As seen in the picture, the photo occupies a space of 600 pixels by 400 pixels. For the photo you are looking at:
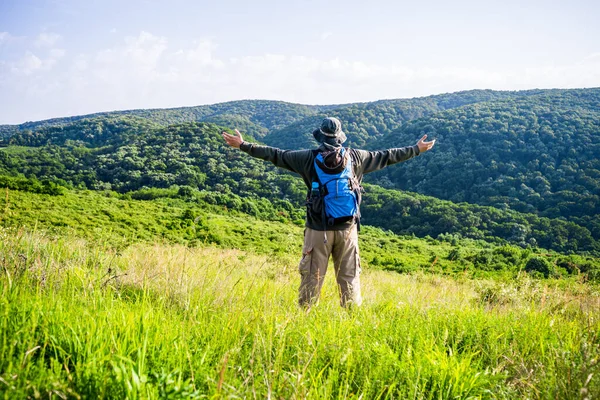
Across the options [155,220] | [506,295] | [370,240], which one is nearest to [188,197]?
[155,220]

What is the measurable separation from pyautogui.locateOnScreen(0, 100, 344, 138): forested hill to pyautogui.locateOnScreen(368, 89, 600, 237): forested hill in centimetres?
7552

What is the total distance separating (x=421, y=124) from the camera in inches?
3649

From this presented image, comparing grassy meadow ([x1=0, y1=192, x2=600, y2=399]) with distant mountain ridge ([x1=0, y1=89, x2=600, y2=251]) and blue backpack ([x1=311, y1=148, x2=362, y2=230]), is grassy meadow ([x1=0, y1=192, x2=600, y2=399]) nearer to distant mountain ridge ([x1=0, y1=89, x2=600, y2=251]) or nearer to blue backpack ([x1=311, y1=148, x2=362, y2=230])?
blue backpack ([x1=311, y1=148, x2=362, y2=230])

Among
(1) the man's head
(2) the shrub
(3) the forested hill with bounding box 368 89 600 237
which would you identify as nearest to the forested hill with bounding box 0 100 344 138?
(3) the forested hill with bounding box 368 89 600 237

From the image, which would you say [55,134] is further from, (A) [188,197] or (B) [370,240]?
(B) [370,240]

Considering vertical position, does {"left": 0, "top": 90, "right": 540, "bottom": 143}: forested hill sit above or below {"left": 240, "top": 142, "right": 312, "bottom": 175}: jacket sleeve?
above

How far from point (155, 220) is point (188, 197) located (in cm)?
1759

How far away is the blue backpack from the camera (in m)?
3.55

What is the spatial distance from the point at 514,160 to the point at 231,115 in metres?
124

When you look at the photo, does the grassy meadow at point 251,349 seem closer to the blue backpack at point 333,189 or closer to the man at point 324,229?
the man at point 324,229

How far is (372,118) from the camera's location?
401ft

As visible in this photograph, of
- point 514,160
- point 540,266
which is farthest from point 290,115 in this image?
point 540,266

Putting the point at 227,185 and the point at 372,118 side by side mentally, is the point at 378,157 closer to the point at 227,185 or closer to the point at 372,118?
the point at 227,185

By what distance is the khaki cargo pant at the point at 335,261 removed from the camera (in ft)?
11.8
